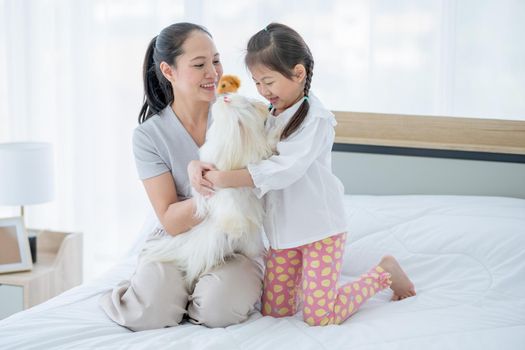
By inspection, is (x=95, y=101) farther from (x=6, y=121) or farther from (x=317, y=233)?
(x=317, y=233)

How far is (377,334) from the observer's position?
1421mm

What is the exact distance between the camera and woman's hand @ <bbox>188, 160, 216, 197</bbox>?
153 cm

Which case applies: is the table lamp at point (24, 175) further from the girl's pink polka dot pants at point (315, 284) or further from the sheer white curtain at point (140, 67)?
the girl's pink polka dot pants at point (315, 284)

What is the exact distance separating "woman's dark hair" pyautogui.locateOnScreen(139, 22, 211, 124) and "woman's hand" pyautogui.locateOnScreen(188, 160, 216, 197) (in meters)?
0.37

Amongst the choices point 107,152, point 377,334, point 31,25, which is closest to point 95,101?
Result: point 107,152

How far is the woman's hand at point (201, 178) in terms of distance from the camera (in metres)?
1.53

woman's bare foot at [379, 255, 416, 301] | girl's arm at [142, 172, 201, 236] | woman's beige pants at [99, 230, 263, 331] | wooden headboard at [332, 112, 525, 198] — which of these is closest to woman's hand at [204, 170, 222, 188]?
girl's arm at [142, 172, 201, 236]

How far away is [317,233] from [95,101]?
167cm

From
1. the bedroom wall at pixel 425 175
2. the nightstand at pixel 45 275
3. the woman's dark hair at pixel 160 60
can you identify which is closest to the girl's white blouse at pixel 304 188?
the woman's dark hair at pixel 160 60

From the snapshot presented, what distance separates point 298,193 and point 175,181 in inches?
16.0

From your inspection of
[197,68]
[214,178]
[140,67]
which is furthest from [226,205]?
[140,67]

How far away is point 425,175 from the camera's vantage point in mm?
2258

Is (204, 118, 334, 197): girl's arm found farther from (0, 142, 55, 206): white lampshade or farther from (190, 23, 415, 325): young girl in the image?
(0, 142, 55, 206): white lampshade

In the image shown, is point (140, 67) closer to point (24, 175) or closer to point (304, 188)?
point (24, 175)
